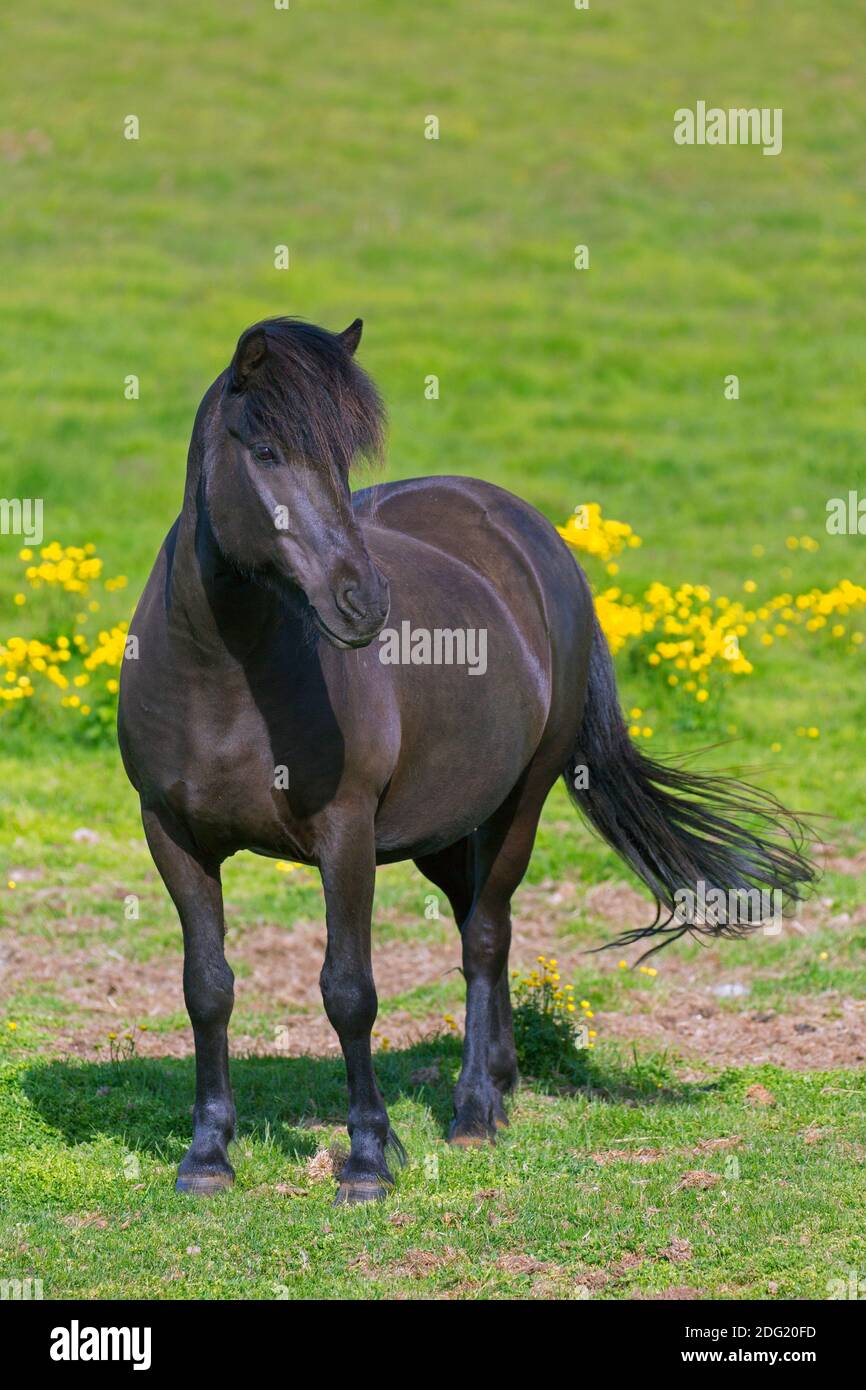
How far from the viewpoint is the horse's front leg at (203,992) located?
5.37 metres

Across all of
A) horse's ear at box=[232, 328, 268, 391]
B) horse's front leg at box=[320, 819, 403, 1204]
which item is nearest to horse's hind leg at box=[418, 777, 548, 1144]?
horse's front leg at box=[320, 819, 403, 1204]

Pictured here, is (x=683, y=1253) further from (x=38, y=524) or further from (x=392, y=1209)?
(x=38, y=524)

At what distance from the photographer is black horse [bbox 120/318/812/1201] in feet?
15.5

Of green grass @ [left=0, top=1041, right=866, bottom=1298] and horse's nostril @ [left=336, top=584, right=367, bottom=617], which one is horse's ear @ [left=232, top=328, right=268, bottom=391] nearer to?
horse's nostril @ [left=336, top=584, right=367, bottom=617]

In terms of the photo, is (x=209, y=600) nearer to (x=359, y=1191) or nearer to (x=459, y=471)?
(x=359, y=1191)

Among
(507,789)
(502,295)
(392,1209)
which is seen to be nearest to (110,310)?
(502,295)

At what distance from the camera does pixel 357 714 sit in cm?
532

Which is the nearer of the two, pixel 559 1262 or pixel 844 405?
pixel 559 1262

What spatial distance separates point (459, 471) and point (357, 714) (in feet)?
36.7

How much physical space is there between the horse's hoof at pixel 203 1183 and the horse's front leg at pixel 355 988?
1.32 ft

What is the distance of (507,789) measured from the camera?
6.23 meters

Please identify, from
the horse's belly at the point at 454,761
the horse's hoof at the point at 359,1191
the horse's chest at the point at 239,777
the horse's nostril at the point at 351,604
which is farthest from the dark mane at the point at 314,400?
the horse's hoof at the point at 359,1191
